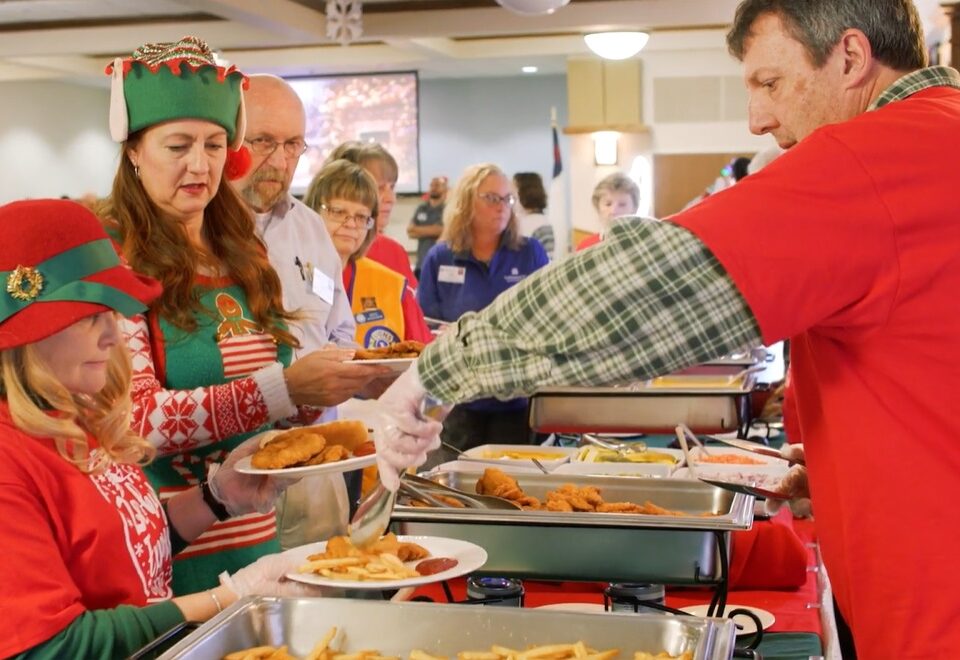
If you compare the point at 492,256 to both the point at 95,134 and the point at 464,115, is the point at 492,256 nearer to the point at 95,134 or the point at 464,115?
the point at 464,115

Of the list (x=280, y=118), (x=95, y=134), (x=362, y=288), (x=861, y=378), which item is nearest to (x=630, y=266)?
(x=861, y=378)

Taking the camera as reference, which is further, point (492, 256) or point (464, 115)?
point (464, 115)

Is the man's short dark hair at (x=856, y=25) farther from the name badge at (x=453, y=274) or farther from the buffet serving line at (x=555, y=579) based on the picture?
the name badge at (x=453, y=274)

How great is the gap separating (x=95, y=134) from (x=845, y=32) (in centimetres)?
1340

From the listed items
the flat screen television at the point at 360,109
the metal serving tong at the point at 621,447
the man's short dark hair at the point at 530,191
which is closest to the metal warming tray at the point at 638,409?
the metal serving tong at the point at 621,447

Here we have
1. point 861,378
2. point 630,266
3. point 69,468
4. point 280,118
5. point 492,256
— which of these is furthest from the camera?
point 492,256

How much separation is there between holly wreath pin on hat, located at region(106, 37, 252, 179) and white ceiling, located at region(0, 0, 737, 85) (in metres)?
4.48

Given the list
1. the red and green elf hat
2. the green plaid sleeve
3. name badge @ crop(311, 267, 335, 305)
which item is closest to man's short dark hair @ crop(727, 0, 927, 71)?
the green plaid sleeve

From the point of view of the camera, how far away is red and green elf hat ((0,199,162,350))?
116 cm

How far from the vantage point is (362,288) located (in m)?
3.23

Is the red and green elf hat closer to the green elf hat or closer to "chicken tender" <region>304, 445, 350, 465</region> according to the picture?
"chicken tender" <region>304, 445, 350, 465</region>

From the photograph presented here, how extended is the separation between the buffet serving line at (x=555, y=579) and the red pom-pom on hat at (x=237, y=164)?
618mm

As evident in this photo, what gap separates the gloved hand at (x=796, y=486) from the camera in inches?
59.4

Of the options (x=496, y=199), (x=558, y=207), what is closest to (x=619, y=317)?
(x=496, y=199)
